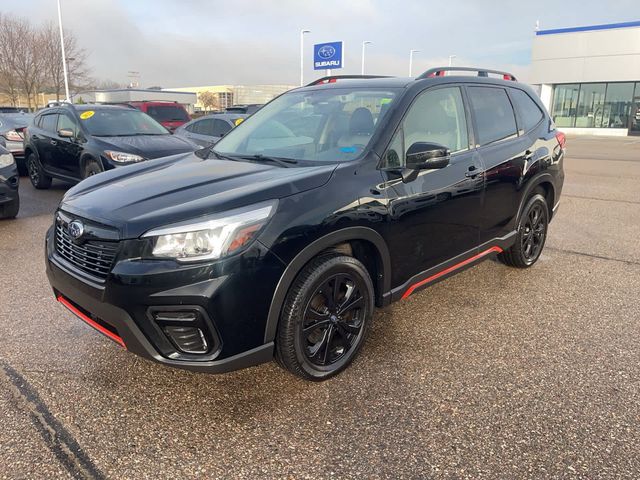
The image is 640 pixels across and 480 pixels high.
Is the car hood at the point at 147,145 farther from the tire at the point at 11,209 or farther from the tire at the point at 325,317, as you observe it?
the tire at the point at 325,317

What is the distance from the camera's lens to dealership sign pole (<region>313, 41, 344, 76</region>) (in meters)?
28.8

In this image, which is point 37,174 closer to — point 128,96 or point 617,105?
point 128,96

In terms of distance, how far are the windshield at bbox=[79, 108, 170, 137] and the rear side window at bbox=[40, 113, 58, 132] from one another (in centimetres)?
90

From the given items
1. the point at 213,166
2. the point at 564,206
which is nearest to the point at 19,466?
the point at 213,166

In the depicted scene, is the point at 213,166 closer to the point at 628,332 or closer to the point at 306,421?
the point at 306,421

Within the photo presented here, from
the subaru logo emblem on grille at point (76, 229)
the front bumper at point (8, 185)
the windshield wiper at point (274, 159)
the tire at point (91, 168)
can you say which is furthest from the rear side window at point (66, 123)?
the subaru logo emblem on grille at point (76, 229)

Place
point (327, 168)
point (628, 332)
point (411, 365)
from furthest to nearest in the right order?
point (628, 332) < point (411, 365) < point (327, 168)

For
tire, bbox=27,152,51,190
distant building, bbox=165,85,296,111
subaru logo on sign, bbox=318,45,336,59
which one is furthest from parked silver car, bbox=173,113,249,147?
distant building, bbox=165,85,296,111

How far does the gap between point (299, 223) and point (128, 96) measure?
119 feet

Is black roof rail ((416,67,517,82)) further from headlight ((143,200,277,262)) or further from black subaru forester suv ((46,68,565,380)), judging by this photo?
headlight ((143,200,277,262))

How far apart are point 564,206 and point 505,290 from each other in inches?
188

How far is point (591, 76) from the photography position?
117 feet

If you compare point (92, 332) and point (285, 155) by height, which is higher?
point (285, 155)

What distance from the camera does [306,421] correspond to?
8.62 ft
